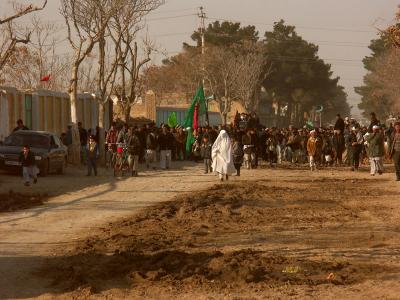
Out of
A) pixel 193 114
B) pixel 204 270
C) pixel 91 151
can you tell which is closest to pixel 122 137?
pixel 91 151

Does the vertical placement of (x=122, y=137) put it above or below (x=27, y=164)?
above

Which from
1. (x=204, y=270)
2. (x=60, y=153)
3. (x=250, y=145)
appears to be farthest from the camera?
(x=250, y=145)

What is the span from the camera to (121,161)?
30625 mm

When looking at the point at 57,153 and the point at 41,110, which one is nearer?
the point at 57,153

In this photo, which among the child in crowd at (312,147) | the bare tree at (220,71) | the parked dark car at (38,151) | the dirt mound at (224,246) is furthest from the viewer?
the bare tree at (220,71)

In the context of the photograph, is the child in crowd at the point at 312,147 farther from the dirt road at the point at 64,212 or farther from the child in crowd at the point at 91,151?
the child in crowd at the point at 91,151

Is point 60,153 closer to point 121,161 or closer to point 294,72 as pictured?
point 121,161

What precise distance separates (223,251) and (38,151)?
17948 millimetres

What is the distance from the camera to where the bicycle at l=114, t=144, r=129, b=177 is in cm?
3043

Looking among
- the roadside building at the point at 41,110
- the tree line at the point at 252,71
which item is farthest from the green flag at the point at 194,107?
the tree line at the point at 252,71

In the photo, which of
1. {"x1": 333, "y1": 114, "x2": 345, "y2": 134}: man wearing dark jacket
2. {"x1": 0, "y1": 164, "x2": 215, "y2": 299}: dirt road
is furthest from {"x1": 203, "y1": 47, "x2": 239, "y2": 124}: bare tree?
{"x1": 0, "y1": 164, "x2": 215, "y2": 299}: dirt road

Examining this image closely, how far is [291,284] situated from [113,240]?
4266 mm

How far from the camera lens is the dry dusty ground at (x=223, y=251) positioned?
9.79m

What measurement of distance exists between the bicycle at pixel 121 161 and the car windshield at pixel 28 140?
7.09 ft
